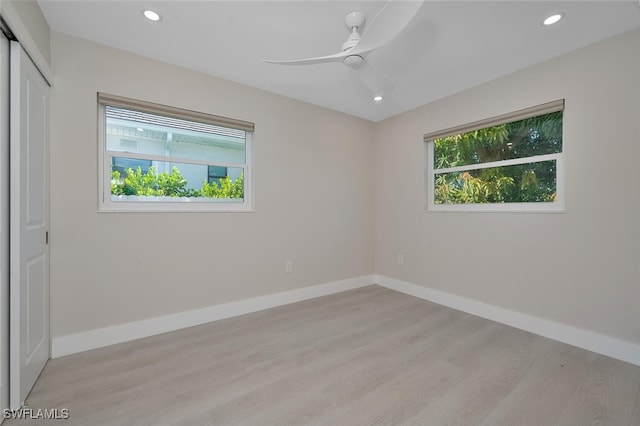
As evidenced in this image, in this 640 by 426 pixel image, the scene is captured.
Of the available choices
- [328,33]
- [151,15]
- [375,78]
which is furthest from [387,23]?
[151,15]

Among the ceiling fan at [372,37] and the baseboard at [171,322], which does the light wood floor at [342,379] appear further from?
the ceiling fan at [372,37]

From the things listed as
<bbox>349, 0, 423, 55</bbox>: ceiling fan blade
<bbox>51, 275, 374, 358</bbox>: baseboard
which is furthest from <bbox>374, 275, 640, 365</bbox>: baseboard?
<bbox>349, 0, 423, 55</bbox>: ceiling fan blade

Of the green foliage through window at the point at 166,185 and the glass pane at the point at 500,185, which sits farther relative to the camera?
the glass pane at the point at 500,185

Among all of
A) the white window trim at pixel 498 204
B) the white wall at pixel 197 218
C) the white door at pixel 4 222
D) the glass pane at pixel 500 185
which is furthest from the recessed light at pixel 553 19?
the white door at pixel 4 222

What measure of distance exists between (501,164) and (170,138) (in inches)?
131

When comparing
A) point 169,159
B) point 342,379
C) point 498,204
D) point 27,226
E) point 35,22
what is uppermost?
point 35,22

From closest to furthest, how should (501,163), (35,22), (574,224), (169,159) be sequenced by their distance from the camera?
1. (35,22)
2. (574,224)
3. (169,159)
4. (501,163)

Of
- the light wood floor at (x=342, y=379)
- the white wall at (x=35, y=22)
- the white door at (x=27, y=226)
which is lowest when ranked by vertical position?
the light wood floor at (x=342, y=379)

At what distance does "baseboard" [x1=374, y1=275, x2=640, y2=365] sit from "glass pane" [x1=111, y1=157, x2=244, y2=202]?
2.58 metres

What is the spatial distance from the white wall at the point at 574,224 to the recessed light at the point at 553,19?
0.57m

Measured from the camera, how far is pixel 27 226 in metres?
1.64

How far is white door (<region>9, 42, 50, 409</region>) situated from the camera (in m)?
1.50

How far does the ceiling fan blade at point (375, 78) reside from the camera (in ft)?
6.08

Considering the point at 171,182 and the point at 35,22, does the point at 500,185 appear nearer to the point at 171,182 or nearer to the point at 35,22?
the point at 171,182
